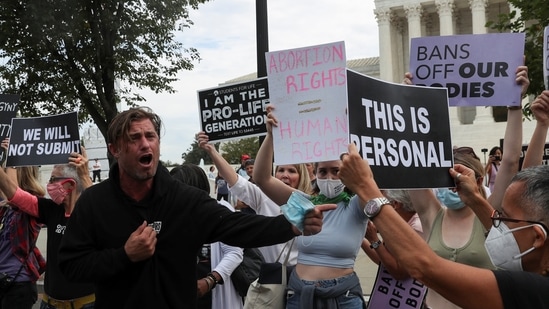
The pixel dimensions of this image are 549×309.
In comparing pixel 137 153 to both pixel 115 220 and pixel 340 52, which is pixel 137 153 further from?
pixel 340 52

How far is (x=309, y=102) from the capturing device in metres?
3.38

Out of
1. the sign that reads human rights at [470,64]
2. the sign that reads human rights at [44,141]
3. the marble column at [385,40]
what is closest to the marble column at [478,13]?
the marble column at [385,40]

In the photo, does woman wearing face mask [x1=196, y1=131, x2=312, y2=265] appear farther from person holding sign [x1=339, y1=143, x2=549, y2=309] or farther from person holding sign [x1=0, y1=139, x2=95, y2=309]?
person holding sign [x1=339, y1=143, x2=549, y2=309]

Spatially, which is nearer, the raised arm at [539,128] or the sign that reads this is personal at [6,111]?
the raised arm at [539,128]

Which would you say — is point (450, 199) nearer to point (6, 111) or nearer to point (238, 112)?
point (238, 112)

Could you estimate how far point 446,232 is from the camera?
4117mm

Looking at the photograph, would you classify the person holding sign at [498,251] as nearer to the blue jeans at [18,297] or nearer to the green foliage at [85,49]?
the blue jeans at [18,297]

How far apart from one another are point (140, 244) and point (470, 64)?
2780 millimetres

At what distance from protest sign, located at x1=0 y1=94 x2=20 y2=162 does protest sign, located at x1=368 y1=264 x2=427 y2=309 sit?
14.5ft

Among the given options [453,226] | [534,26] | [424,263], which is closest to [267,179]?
[453,226]

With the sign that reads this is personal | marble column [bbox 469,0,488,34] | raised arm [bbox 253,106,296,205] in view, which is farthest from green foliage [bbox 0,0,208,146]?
marble column [bbox 469,0,488,34]

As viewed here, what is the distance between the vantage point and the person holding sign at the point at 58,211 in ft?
14.7

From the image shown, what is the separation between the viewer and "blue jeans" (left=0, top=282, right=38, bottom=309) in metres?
5.30

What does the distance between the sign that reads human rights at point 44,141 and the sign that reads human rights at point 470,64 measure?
11.2 ft
